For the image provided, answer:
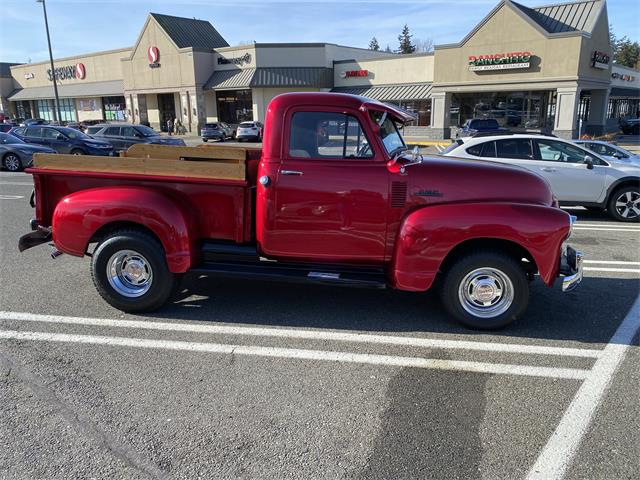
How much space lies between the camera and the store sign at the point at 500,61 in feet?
92.9

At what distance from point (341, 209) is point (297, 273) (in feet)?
2.44

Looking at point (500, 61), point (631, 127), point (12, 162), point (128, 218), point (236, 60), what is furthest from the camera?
point (236, 60)

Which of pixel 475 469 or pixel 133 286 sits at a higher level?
pixel 133 286

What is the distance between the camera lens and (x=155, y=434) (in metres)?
3.09

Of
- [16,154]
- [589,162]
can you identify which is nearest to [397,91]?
[16,154]

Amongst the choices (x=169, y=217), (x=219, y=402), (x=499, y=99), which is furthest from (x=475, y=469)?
(x=499, y=99)

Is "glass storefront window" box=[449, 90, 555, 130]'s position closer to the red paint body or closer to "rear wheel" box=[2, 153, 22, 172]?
"rear wheel" box=[2, 153, 22, 172]

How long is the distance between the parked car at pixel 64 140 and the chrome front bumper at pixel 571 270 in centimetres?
1811

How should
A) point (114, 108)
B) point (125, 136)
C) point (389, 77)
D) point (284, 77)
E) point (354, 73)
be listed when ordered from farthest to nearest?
point (114, 108)
point (284, 77)
point (354, 73)
point (389, 77)
point (125, 136)

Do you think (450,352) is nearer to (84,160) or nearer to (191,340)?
(191,340)

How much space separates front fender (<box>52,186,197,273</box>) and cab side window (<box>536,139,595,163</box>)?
7366 millimetres

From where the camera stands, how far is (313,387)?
3.63 meters

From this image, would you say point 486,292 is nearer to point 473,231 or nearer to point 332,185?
point 473,231

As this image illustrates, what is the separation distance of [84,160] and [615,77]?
42.3 m
